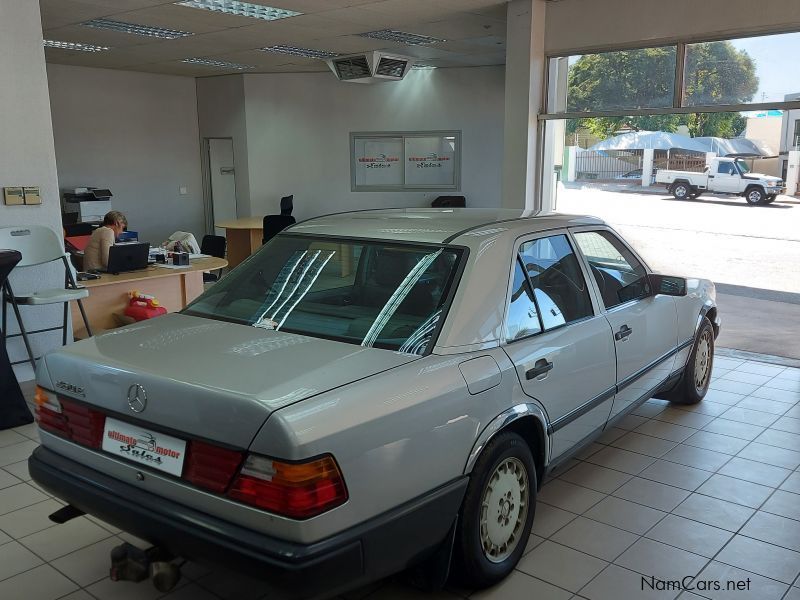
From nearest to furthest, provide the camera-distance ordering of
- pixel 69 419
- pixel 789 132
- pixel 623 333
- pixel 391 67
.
Answer: pixel 69 419
pixel 623 333
pixel 789 132
pixel 391 67

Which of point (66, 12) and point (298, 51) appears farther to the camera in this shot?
point (298, 51)

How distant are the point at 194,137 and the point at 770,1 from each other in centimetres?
992

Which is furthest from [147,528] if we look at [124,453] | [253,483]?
[253,483]

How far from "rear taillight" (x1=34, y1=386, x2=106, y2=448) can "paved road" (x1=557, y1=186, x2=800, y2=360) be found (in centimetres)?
576

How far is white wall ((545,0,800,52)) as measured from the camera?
5609 millimetres

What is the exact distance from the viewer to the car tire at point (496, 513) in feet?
7.98

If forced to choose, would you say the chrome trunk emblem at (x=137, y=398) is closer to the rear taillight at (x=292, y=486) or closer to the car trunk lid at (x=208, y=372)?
the car trunk lid at (x=208, y=372)

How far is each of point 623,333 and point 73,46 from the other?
875 centimetres

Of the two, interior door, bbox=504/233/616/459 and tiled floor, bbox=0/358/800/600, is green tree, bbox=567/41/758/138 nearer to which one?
tiled floor, bbox=0/358/800/600

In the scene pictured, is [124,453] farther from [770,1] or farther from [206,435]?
[770,1]

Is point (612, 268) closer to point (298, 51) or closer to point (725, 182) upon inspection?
point (725, 182)

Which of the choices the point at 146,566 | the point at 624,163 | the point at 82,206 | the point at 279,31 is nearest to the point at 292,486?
the point at 146,566

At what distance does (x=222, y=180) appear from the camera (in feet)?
43.0

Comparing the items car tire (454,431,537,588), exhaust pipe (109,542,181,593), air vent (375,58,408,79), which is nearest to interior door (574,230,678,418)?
car tire (454,431,537,588)
